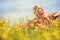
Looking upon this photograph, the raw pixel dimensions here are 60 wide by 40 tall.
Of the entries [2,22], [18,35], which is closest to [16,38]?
[18,35]

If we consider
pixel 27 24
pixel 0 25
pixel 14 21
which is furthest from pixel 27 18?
pixel 0 25

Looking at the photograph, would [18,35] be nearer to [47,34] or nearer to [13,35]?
[13,35]

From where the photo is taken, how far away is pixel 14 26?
6.54 feet

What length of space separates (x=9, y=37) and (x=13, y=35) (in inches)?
3.8

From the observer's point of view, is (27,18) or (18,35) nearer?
(18,35)

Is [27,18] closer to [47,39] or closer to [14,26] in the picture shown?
[14,26]

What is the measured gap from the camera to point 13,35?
5.56 ft

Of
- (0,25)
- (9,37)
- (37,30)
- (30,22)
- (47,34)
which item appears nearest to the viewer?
(9,37)

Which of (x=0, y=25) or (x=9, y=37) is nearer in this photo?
(x=9, y=37)

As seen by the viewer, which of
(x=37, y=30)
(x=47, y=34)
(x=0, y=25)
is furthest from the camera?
(x=37, y=30)

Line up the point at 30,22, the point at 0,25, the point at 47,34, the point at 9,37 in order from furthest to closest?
the point at 30,22
the point at 0,25
the point at 47,34
the point at 9,37

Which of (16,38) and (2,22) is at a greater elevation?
(2,22)

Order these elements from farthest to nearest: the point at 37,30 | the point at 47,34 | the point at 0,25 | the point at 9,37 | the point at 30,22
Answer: the point at 30,22
the point at 37,30
the point at 0,25
the point at 47,34
the point at 9,37

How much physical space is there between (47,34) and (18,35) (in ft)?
0.73
